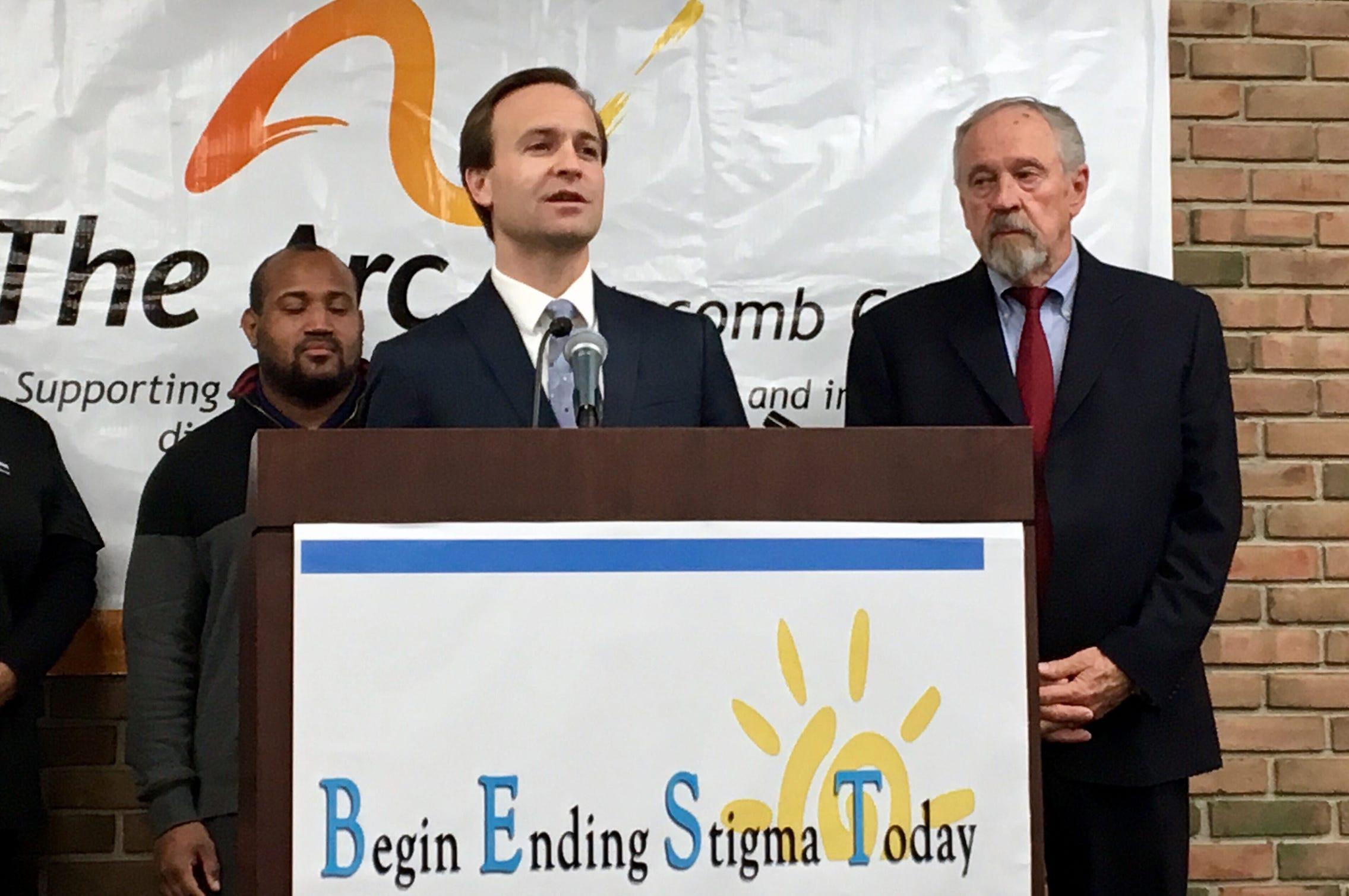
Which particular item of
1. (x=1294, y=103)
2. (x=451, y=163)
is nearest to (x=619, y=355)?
(x=451, y=163)

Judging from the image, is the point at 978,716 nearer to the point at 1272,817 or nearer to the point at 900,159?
the point at 900,159

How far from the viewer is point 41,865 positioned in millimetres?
2680

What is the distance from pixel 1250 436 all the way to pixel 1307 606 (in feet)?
1.12

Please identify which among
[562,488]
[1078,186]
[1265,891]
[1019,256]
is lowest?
[1265,891]

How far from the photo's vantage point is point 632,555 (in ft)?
4.29

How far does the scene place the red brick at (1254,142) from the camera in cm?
294

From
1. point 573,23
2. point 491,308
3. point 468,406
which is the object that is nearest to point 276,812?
point 468,406

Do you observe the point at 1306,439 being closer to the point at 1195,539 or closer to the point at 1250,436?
the point at 1250,436

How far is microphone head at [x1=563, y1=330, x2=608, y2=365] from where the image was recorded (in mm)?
1464

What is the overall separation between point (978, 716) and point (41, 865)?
2009 mm

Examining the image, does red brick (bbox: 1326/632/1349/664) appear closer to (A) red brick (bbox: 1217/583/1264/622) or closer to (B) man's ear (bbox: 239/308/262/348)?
(A) red brick (bbox: 1217/583/1264/622)

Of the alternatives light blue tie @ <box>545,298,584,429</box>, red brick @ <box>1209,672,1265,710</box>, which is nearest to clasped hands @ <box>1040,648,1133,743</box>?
light blue tie @ <box>545,298,584,429</box>

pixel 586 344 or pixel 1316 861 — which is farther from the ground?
pixel 586 344

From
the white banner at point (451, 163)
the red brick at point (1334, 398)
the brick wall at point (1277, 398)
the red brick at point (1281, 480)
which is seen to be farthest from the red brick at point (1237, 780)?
the white banner at point (451, 163)
